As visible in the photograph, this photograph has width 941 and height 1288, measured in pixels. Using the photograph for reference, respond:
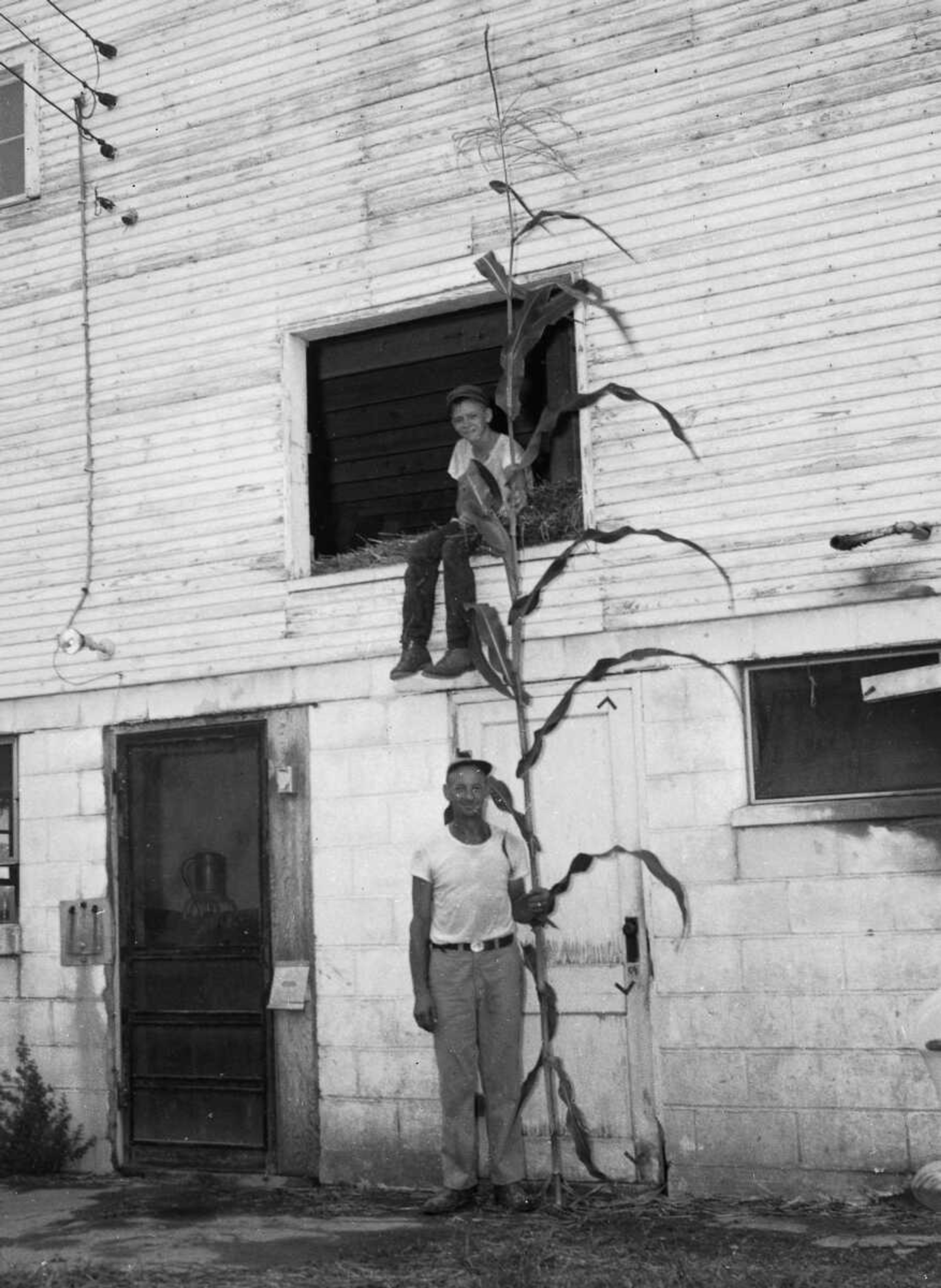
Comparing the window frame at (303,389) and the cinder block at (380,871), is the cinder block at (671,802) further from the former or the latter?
the window frame at (303,389)

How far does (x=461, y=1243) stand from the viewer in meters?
6.77

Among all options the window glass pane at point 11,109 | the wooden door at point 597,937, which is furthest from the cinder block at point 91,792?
the window glass pane at point 11,109

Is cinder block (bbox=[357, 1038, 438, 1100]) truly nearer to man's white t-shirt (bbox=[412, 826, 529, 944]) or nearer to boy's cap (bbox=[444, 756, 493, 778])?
man's white t-shirt (bbox=[412, 826, 529, 944])

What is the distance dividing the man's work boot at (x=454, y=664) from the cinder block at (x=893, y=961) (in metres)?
2.28

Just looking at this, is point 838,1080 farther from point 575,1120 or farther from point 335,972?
point 335,972

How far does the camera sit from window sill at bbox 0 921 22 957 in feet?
32.0

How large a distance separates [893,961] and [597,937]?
4.73ft

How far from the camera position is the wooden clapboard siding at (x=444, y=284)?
7.88 meters

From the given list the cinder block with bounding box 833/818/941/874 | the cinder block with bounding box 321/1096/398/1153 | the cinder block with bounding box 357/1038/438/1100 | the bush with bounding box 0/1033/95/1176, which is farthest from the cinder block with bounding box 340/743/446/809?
the bush with bounding box 0/1033/95/1176

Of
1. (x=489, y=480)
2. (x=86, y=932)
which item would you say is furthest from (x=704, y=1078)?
(x=86, y=932)

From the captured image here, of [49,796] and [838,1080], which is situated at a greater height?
[49,796]

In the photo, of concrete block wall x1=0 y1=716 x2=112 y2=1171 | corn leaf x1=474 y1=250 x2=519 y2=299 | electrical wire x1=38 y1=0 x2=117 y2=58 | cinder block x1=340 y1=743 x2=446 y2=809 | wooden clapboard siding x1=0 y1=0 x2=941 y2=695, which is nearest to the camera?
corn leaf x1=474 y1=250 x2=519 y2=299

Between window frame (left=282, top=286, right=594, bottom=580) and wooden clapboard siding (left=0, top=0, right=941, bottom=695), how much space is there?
0.13ft

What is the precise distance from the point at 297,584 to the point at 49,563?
177 centimetres
